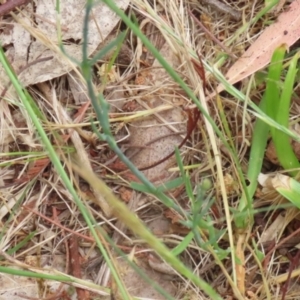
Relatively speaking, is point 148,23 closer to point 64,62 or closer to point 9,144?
point 64,62

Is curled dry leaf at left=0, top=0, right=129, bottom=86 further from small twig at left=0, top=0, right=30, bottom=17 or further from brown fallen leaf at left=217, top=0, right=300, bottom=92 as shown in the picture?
brown fallen leaf at left=217, top=0, right=300, bottom=92

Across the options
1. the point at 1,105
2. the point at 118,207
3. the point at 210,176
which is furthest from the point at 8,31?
the point at 118,207

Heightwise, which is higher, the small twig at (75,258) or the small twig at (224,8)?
the small twig at (224,8)

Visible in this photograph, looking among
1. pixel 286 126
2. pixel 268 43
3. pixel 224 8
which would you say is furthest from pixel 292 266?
pixel 224 8

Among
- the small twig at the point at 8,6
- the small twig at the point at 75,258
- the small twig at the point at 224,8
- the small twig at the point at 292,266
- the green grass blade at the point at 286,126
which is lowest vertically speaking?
the small twig at the point at 292,266

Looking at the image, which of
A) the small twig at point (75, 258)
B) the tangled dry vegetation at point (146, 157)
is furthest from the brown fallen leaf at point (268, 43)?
the small twig at point (75, 258)

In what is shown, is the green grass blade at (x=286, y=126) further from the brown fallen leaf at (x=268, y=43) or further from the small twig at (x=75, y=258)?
the small twig at (x=75, y=258)
